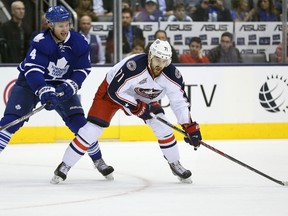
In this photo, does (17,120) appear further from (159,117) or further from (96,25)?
(96,25)

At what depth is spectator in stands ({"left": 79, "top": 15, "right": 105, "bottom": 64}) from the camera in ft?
31.3

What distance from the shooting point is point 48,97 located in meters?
6.03

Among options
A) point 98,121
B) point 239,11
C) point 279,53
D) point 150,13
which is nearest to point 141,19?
point 150,13

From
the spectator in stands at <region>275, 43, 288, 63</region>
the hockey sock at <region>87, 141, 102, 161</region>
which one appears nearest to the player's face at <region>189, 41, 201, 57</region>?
the spectator in stands at <region>275, 43, 288, 63</region>

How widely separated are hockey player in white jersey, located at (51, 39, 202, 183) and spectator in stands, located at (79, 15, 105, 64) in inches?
129

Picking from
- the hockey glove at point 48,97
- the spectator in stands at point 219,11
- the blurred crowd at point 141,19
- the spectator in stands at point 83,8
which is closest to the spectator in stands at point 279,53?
the blurred crowd at point 141,19

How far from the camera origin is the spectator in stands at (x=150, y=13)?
978 centimetres

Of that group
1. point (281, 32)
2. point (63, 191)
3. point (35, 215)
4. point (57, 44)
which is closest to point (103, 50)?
point (281, 32)

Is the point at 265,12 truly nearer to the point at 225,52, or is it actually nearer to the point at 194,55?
the point at 225,52

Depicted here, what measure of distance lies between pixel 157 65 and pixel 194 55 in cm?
375

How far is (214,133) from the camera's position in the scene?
9.41 meters

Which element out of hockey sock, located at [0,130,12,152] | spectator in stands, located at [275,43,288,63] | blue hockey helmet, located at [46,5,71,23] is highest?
blue hockey helmet, located at [46,5,71,23]

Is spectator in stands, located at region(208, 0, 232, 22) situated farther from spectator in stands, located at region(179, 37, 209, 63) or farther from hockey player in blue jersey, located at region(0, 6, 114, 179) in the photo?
hockey player in blue jersey, located at region(0, 6, 114, 179)

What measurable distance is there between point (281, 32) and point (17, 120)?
4.56 m
